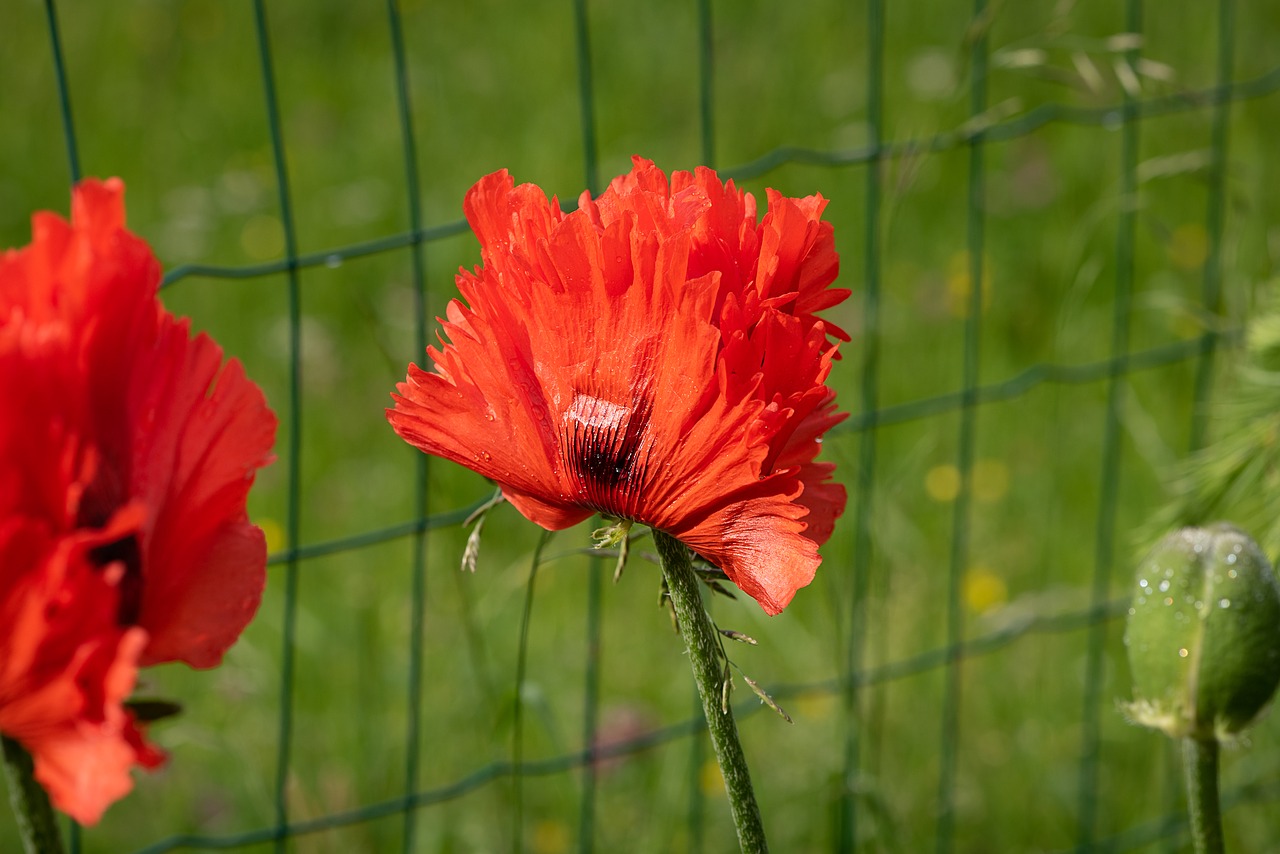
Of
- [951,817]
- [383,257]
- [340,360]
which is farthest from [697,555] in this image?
[383,257]

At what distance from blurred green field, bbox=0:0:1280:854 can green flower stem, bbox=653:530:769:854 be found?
460 mm

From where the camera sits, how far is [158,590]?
0.63m

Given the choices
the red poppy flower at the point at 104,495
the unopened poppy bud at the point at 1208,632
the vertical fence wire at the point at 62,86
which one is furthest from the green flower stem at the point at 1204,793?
the vertical fence wire at the point at 62,86

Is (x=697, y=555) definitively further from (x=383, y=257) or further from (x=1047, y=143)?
(x=1047, y=143)

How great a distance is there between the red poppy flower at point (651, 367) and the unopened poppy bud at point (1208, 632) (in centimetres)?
34

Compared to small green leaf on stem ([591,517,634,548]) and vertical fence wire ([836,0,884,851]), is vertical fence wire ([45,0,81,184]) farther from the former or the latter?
vertical fence wire ([836,0,884,851])

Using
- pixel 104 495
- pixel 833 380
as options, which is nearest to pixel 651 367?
pixel 104 495

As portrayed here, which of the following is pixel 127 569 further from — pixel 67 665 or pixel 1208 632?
pixel 1208 632

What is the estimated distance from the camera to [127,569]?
63 centimetres

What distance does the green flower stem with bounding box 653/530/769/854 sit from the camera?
2.48 ft

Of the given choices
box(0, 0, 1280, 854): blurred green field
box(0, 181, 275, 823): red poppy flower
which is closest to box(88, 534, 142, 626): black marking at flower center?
box(0, 181, 275, 823): red poppy flower

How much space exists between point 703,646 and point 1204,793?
18.2 inches

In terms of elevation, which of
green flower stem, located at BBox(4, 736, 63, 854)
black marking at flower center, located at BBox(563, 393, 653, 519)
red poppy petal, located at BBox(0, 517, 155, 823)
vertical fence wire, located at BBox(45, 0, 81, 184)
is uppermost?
vertical fence wire, located at BBox(45, 0, 81, 184)

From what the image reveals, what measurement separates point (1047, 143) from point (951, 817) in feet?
7.40
